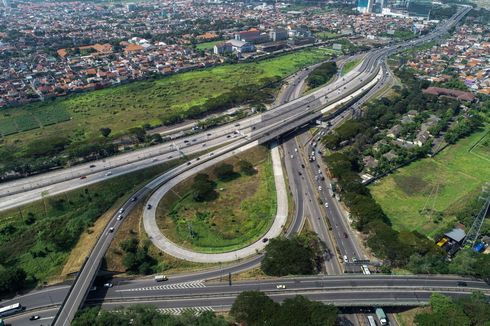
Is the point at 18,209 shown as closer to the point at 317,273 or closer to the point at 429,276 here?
the point at 317,273

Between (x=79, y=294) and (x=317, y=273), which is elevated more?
(x=79, y=294)

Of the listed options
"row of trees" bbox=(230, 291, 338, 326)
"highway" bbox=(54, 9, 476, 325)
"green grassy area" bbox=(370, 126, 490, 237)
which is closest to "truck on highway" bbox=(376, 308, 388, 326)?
"row of trees" bbox=(230, 291, 338, 326)

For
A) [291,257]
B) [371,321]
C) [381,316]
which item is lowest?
[371,321]

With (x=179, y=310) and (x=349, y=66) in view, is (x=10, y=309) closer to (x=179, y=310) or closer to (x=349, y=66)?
(x=179, y=310)

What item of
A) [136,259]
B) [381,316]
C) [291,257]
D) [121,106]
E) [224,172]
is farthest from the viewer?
[121,106]

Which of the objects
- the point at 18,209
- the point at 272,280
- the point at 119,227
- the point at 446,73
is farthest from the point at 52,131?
the point at 446,73

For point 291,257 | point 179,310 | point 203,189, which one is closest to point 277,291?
point 291,257

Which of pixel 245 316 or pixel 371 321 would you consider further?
pixel 371 321
